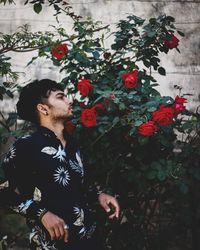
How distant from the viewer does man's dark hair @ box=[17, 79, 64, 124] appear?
2.33m

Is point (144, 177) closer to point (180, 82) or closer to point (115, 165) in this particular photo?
point (115, 165)

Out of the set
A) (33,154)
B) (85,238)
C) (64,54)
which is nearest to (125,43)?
(64,54)

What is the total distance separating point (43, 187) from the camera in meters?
2.00

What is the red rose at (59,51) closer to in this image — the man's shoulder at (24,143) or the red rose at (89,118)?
the red rose at (89,118)

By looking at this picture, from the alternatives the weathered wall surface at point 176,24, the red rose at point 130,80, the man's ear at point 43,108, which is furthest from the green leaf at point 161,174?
the weathered wall surface at point 176,24

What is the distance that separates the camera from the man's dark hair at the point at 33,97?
233cm

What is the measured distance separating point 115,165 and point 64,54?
0.92 metres

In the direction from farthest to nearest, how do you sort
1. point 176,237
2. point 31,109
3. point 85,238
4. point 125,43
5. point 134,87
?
1. point 176,237
2. point 125,43
3. point 134,87
4. point 31,109
5. point 85,238

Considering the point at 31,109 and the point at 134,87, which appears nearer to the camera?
the point at 31,109

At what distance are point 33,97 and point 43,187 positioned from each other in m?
0.64

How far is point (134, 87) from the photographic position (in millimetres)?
2545

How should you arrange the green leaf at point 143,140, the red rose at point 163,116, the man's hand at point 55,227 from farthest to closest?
the green leaf at point 143,140 → the red rose at point 163,116 → the man's hand at point 55,227

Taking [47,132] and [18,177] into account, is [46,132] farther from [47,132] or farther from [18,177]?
[18,177]

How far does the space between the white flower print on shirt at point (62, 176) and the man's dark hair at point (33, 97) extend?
1.53ft
